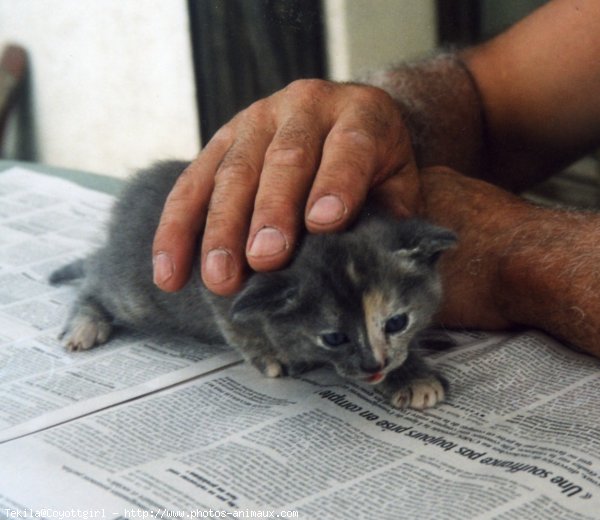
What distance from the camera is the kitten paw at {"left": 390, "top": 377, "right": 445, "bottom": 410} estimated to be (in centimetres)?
112

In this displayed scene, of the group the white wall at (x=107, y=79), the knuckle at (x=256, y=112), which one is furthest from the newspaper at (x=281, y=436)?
the white wall at (x=107, y=79)

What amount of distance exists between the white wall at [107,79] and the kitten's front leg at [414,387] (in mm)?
1651

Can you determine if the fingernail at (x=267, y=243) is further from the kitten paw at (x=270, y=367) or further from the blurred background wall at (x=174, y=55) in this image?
the blurred background wall at (x=174, y=55)

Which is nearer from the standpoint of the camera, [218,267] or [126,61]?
[218,267]

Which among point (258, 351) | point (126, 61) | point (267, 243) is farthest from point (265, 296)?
point (126, 61)

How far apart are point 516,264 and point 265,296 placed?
40 centimetres

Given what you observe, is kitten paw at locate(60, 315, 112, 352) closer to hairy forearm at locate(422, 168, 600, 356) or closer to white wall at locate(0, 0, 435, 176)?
hairy forearm at locate(422, 168, 600, 356)

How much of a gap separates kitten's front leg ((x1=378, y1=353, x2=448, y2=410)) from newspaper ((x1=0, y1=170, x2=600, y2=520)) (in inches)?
0.5

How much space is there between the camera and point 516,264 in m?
1.34

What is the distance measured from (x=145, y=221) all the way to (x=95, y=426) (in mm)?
404

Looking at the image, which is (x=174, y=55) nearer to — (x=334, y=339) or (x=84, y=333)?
(x=84, y=333)

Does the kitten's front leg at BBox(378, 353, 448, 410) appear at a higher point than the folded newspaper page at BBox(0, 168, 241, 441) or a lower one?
higher

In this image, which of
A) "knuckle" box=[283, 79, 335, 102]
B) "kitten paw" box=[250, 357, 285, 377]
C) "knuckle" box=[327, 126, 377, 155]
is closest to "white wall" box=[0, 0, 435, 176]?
"knuckle" box=[283, 79, 335, 102]

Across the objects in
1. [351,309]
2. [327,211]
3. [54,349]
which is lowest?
[54,349]
